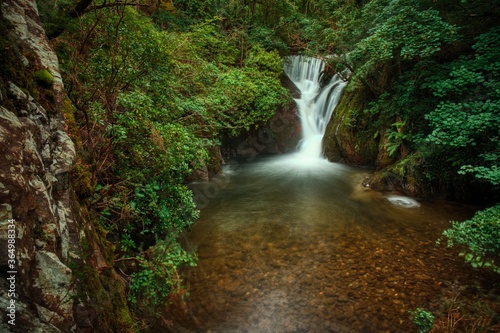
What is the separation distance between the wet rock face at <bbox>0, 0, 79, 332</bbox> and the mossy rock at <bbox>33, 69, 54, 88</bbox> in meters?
0.03

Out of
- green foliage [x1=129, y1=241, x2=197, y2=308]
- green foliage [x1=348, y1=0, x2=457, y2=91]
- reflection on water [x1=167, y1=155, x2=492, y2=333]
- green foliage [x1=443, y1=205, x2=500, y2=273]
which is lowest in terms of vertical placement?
reflection on water [x1=167, y1=155, x2=492, y2=333]

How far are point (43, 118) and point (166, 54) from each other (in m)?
2.58

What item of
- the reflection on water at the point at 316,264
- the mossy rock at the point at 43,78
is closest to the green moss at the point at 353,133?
→ the reflection on water at the point at 316,264

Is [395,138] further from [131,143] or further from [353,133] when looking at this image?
[131,143]

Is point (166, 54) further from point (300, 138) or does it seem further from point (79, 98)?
point (300, 138)

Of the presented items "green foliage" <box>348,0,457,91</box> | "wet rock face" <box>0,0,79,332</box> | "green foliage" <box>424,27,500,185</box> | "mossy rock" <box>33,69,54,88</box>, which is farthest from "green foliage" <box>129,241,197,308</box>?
"green foliage" <box>348,0,457,91</box>

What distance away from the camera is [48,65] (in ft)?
8.27

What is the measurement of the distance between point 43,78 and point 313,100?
42.0ft

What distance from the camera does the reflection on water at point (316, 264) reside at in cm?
363

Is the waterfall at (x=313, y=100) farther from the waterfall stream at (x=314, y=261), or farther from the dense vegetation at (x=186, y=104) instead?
→ the waterfall stream at (x=314, y=261)

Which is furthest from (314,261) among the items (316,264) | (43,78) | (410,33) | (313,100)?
(313,100)

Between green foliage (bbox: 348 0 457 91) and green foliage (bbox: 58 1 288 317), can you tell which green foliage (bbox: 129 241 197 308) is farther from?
green foliage (bbox: 348 0 457 91)

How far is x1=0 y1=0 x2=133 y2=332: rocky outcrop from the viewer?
1527mm

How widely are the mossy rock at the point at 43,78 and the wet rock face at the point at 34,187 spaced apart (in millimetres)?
28
